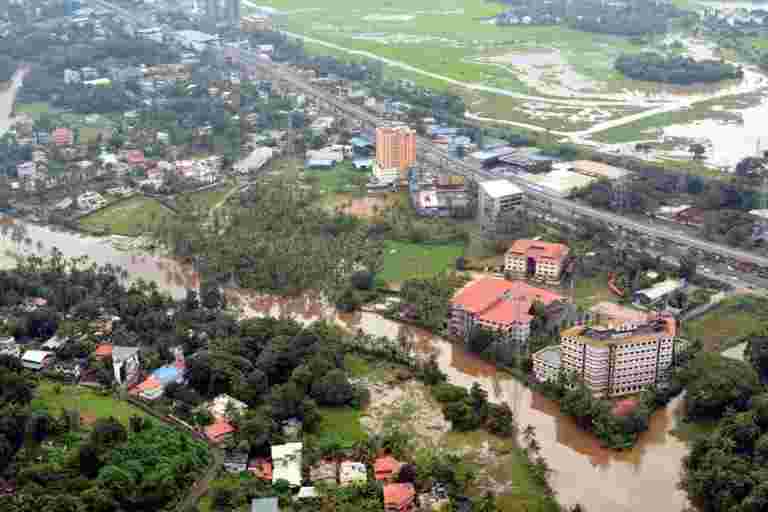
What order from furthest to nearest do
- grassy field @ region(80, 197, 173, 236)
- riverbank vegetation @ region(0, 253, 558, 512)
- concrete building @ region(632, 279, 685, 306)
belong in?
grassy field @ region(80, 197, 173, 236) → concrete building @ region(632, 279, 685, 306) → riverbank vegetation @ region(0, 253, 558, 512)

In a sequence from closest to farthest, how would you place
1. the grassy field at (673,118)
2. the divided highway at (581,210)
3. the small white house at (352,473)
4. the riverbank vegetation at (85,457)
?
the riverbank vegetation at (85,457)
the small white house at (352,473)
the divided highway at (581,210)
the grassy field at (673,118)

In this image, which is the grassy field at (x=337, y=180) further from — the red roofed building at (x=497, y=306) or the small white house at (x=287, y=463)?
the small white house at (x=287, y=463)

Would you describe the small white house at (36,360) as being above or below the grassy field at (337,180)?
below

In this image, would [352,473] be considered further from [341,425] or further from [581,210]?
[581,210]

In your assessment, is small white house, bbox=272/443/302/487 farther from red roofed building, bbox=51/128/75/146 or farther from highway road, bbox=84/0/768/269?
red roofed building, bbox=51/128/75/146

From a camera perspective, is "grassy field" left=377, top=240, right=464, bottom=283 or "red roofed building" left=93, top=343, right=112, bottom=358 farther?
"grassy field" left=377, top=240, right=464, bottom=283

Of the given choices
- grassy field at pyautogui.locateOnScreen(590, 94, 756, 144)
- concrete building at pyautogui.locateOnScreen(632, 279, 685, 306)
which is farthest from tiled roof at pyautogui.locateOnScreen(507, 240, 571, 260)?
grassy field at pyautogui.locateOnScreen(590, 94, 756, 144)

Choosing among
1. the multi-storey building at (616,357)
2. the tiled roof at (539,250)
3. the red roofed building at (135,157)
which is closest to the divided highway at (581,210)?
the tiled roof at (539,250)
